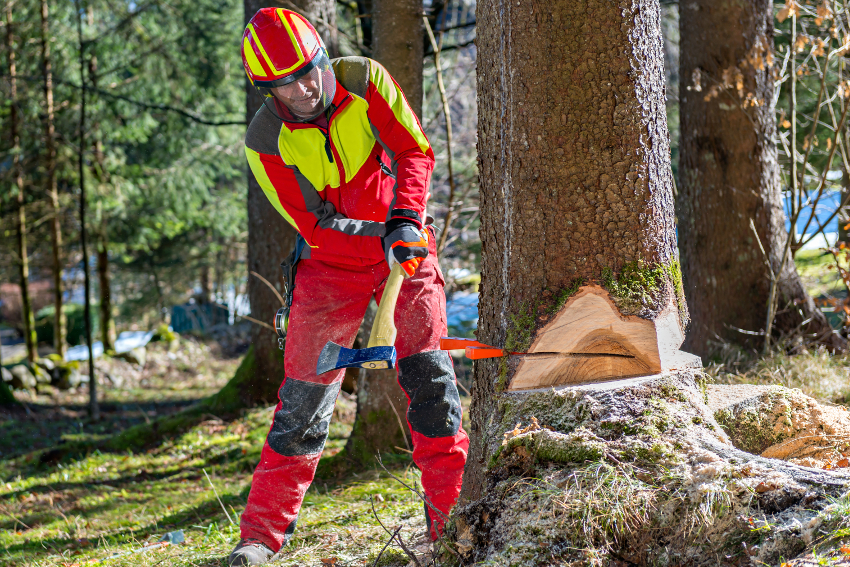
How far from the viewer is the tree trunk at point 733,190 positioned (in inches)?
182

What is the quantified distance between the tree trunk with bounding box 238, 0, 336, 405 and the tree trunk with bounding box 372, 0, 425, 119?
1704 millimetres

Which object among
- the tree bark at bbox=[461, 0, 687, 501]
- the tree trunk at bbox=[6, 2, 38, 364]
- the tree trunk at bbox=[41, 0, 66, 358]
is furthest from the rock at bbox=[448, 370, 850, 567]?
the tree trunk at bbox=[6, 2, 38, 364]

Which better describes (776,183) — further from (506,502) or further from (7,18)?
(7,18)

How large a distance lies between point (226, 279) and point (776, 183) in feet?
44.2

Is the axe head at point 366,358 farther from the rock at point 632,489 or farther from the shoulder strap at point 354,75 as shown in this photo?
the shoulder strap at point 354,75

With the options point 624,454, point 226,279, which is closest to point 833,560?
point 624,454

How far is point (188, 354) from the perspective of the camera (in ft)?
37.6

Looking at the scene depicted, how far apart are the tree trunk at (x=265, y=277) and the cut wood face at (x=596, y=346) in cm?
378

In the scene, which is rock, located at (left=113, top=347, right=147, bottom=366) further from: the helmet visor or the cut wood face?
the cut wood face

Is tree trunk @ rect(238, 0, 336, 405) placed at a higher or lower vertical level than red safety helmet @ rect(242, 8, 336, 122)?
lower

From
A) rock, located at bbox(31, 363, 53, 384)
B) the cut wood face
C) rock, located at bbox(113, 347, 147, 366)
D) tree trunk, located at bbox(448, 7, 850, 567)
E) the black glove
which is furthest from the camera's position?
rock, located at bbox(113, 347, 147, 366)

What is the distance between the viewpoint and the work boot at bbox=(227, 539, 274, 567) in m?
2.45

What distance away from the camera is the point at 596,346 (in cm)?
205

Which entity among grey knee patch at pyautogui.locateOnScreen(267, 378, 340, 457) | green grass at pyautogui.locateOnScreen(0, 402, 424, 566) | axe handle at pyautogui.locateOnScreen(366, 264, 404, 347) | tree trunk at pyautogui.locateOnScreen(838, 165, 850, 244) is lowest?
green grass at pyautogui.locateOnScreen(0, 402, 424, 566)
